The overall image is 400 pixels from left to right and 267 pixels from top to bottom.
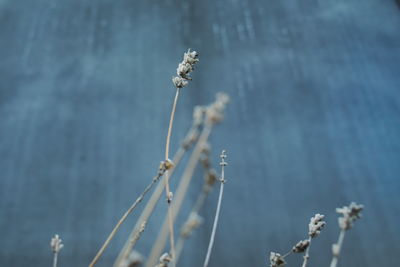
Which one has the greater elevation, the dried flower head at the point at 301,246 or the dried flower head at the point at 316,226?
the dried flower head at the point at 316,226

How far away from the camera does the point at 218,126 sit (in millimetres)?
3758

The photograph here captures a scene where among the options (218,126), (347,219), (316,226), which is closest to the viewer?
(347,219)

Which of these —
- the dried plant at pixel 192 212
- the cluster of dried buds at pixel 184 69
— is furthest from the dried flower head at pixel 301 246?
the cluster of dried buds at pixel 184 69

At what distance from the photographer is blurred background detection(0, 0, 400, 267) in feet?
10.5

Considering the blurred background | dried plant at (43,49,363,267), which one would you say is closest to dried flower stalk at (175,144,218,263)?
dried plant at (43,49,363,267)

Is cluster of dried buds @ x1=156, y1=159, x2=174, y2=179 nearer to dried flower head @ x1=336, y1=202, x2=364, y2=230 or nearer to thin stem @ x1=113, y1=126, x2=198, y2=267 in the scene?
thin stem @ x1=113, y1=126, x2=198, y2=267

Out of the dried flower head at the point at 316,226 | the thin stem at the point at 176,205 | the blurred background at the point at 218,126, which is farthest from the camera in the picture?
the blurred background at the point at 218,126

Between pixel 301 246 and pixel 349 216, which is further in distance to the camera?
pixel 301 246

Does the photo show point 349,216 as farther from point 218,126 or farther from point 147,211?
point 218,126

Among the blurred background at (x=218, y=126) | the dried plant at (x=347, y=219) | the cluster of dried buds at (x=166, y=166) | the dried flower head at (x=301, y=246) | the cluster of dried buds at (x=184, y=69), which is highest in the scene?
the blurred background at (x=218, y=126)

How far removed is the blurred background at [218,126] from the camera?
3201mm

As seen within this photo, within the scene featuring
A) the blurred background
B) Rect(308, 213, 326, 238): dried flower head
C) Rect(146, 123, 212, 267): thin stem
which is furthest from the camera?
the blurred background

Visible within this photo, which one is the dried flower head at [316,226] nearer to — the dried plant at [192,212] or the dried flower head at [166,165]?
the dried plant at [192,212]

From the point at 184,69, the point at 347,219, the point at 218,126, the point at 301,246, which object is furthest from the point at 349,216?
the point at 218,126
